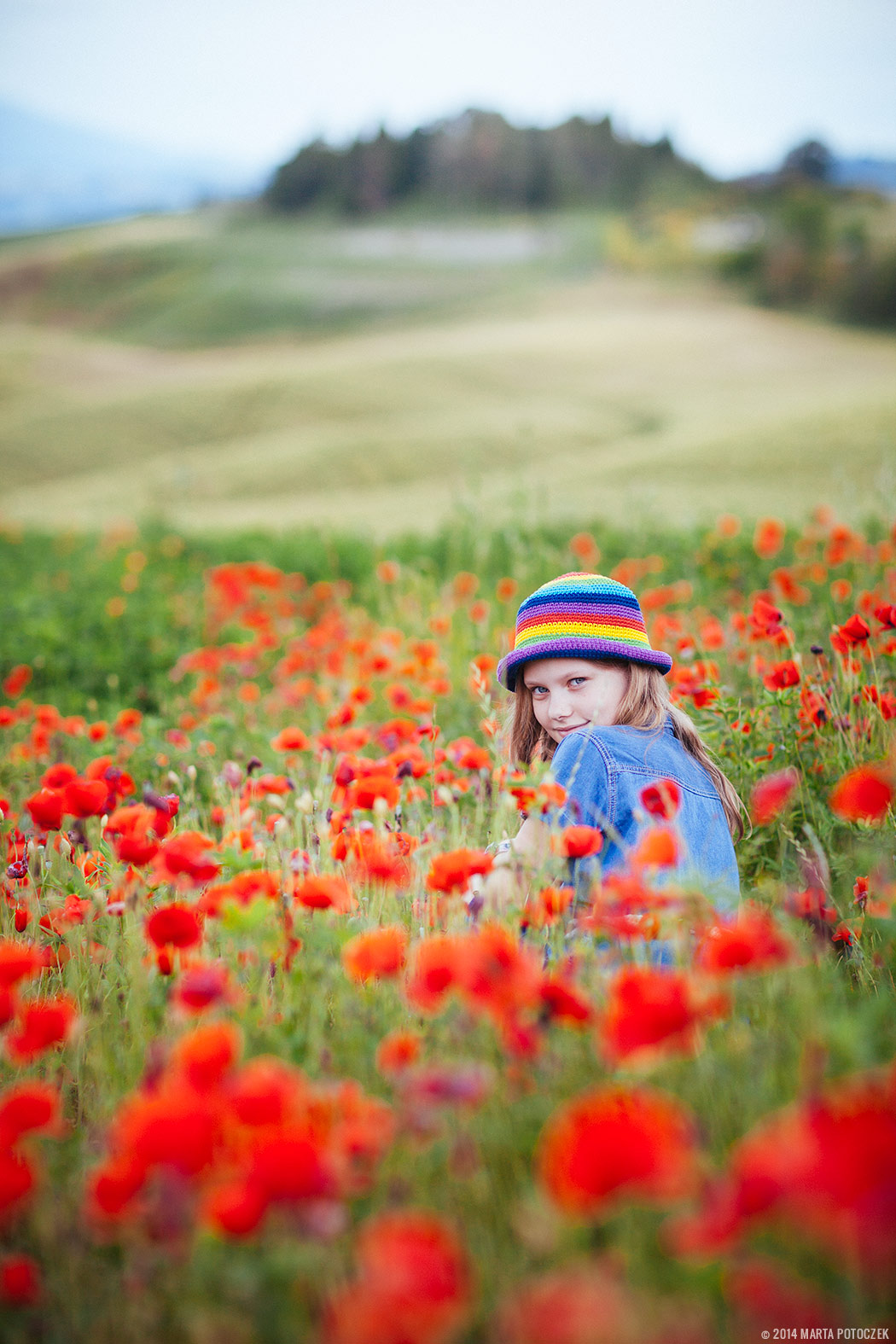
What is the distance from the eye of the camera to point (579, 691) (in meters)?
2.37

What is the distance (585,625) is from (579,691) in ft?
0.60

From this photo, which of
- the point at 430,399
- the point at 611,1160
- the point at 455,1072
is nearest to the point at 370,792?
the point at 455,1072

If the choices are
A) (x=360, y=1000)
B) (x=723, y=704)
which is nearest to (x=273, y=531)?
(x=723, y=704)

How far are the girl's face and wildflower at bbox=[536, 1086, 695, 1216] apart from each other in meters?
1.63

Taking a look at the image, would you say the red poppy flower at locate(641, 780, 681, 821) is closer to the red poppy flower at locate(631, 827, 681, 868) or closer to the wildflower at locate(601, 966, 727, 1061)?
the red poppy flower at locate(631, 827, 681, 868)

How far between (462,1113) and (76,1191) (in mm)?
570

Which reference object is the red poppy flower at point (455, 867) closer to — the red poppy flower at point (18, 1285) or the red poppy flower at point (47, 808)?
the red poppy flower at point (18, 1285)

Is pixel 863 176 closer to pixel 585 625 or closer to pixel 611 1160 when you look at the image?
pixel 585 625

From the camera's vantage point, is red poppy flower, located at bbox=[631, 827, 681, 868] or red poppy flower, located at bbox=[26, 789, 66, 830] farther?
red poppy flower, located at bbox=[26, 789, 66, 830]

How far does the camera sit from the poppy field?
73 cm

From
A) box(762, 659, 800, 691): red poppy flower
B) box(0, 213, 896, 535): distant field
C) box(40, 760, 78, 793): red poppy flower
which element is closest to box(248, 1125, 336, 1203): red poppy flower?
box(40, 760, 78, 793): red poppy flower

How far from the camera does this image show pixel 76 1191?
1222 millimetres

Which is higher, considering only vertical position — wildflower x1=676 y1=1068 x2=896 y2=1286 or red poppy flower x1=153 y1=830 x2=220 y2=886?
red poppy flower x1=153 y1=830 x2=220 y2=886

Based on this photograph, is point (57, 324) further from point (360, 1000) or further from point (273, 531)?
point (360, 1000)
